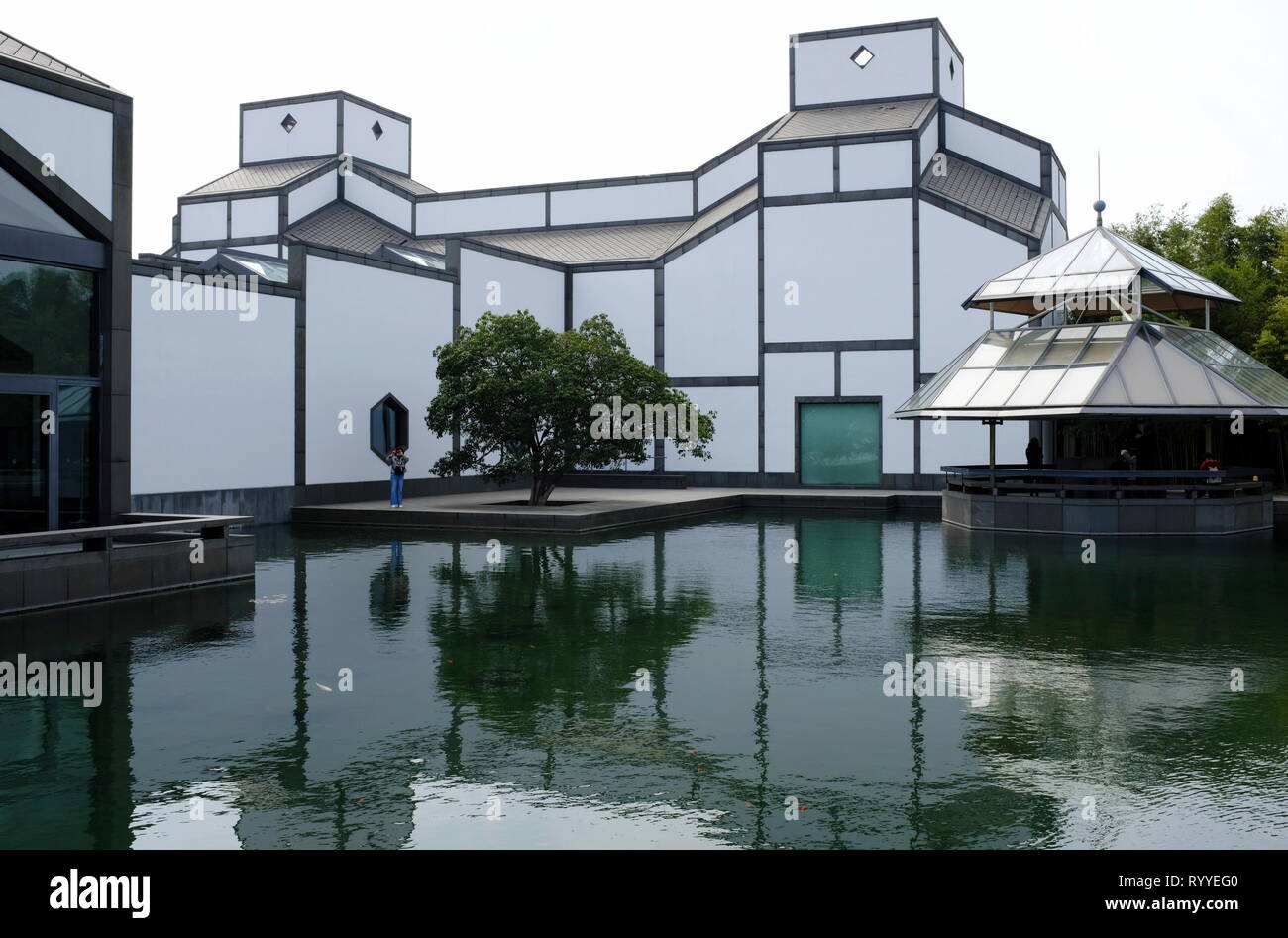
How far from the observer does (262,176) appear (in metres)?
45.5

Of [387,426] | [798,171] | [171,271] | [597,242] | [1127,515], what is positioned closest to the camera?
[1127,515]

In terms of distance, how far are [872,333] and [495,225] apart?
1655 cm

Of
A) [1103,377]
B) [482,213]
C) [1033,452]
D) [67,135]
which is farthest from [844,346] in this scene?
[67,135]

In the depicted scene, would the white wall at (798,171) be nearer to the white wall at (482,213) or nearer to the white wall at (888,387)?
the white wall at (888,387)

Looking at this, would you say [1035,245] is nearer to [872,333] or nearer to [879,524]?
[872,333]

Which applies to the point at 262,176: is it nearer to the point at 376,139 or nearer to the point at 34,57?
the point at 376,139

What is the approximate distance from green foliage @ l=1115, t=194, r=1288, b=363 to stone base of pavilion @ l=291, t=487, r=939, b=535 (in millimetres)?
11464

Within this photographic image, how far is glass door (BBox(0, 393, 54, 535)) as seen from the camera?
1455cm

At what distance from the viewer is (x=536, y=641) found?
1114cm

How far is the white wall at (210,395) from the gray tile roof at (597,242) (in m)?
13.9

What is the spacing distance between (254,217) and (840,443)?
75.1 feet

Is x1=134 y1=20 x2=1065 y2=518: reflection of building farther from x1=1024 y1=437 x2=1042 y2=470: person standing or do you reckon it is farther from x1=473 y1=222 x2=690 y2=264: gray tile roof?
x1=1024 y1=437 x2=1042 y2=470: person standing

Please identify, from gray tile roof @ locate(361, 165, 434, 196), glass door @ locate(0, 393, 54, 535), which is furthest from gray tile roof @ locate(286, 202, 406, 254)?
glass door @ locate(0, 393, 54, 535)
